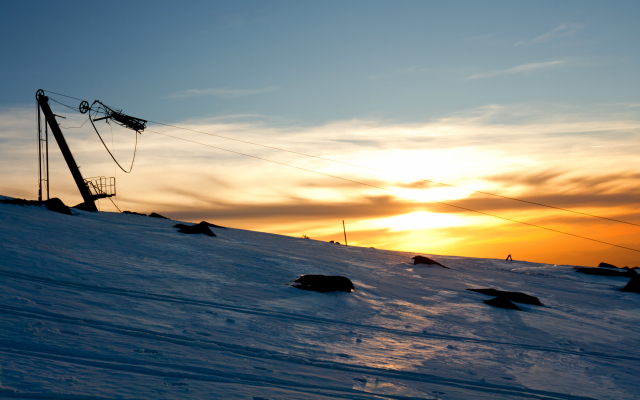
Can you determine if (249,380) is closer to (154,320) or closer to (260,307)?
(154,320)

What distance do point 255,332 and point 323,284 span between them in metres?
4.83

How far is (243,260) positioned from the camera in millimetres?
15938

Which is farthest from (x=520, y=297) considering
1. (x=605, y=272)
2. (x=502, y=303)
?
(x=605, y=272)

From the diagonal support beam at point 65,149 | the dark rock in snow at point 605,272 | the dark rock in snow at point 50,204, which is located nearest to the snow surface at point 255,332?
the dark rock in snow at point 50,204

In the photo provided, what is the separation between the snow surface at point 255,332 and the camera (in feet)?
18.7

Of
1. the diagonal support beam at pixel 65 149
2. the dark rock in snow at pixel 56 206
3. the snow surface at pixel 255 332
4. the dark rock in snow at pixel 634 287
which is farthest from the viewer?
the diagonal support beam at pixel 65 149

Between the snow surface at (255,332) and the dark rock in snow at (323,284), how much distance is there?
1.37ft

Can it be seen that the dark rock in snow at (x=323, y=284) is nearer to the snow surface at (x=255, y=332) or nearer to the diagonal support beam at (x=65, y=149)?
the snow surface at (x=255, y=332)

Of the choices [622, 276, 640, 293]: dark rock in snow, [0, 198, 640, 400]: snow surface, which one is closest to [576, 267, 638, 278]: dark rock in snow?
[622, 276, 640, 293]: dark rock in snow

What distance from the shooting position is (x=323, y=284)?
1291 centimetres

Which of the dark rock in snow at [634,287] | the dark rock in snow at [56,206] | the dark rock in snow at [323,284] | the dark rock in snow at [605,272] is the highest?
the dark rock in snow at [56,206]

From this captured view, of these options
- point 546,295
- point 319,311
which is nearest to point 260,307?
point 319,311

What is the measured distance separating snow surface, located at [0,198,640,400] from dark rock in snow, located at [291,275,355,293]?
1.37 ft

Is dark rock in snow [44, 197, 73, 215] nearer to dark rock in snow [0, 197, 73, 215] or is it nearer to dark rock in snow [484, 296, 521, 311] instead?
dark rock in snow [0, 197, 73, 215]
